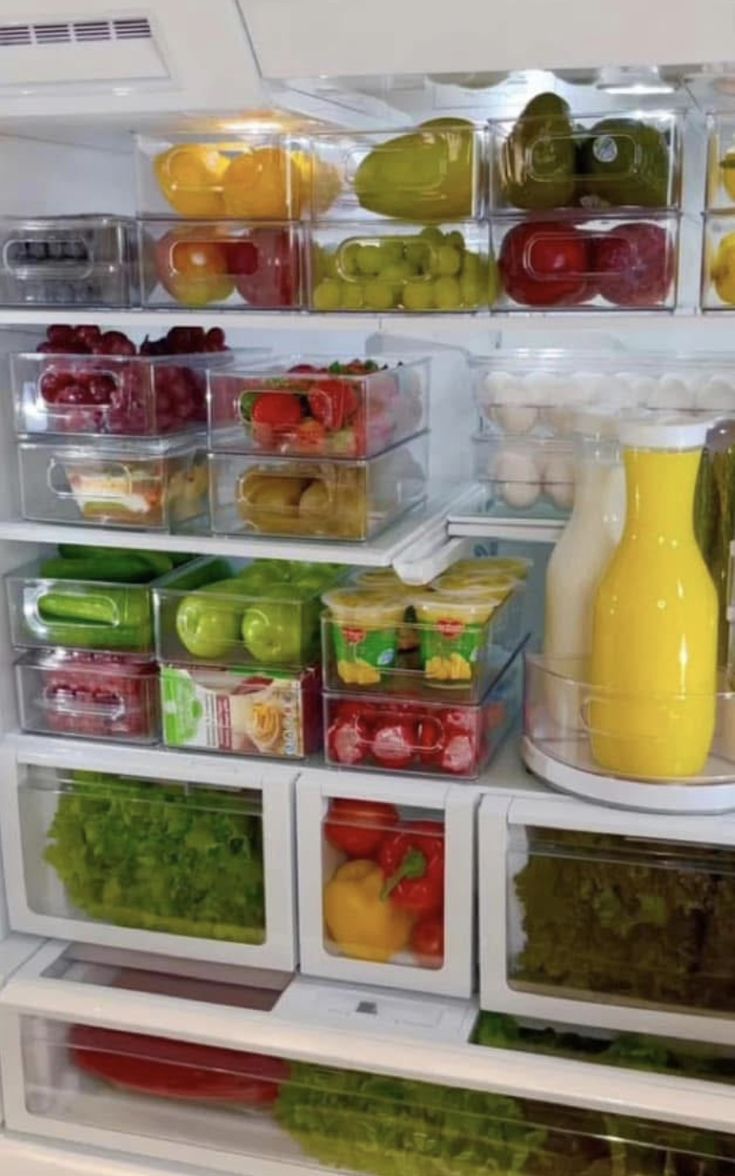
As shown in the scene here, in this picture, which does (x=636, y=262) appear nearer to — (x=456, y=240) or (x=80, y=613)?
(x=456, y=240)

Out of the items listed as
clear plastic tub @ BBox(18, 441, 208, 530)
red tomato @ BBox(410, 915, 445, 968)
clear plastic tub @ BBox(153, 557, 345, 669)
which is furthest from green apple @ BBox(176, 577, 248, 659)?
red tomato @ BBox(410, 915, 445, 968)

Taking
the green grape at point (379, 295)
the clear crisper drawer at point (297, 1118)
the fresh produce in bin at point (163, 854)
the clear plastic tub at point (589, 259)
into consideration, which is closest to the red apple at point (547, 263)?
the clear plastic tub at point (589, 259)

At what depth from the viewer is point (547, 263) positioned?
61.9 inches

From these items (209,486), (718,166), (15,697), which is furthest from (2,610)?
(718,166)

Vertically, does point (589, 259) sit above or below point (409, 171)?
below

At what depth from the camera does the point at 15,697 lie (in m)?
1.90

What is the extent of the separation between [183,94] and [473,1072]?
116 cm

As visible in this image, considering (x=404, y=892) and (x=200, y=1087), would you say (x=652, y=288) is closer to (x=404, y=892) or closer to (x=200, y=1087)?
(x=404, y=892)

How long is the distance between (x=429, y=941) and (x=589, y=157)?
97 centimetres

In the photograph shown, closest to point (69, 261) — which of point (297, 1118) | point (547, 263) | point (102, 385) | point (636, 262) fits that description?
point (102, 385)

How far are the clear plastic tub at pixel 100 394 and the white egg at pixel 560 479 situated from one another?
0.48 metres

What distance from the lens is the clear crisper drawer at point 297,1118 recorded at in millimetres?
1616

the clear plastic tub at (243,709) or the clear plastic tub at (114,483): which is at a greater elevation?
the clear plastic tub at (114,483)

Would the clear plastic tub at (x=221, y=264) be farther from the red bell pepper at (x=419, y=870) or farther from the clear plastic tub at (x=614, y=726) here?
the red bell pepper at (x=419, y=870)
